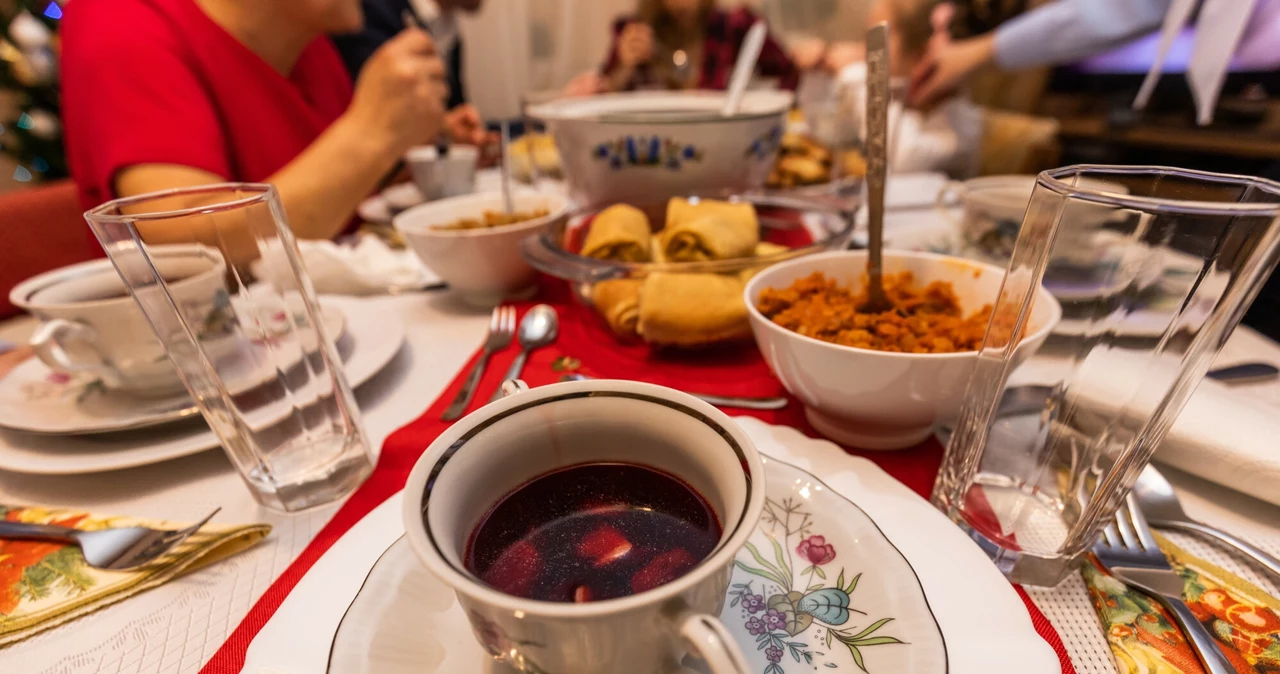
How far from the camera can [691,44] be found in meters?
3.53

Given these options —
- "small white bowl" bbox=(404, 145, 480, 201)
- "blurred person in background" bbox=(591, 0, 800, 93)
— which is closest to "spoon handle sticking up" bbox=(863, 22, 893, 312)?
"small white bowl" bbox=(404, 145, 480, 201)

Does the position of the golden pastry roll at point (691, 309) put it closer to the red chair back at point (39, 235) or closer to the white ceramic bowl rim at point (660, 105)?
the white ceramic bowl rim at point (660, 105)

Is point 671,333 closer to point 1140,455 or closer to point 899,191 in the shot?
point 1140,455

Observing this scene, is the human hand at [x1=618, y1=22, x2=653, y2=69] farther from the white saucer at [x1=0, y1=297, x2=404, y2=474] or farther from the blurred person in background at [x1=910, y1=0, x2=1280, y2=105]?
the white saucer at [x1=0, y1=297, x2=404, y2=474]

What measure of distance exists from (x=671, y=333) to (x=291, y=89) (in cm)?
123

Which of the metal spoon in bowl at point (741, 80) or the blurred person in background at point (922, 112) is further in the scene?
the blurred person in background at point (922, 112)

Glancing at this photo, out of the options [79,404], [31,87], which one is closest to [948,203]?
[79,404]

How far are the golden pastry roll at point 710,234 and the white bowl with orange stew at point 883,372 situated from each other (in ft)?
0.46

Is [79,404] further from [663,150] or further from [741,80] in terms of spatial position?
[741,80]

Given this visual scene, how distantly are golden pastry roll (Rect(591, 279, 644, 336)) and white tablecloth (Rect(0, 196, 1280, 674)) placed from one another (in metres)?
0.24

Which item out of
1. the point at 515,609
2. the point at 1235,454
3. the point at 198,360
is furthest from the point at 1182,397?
the point at 198,360

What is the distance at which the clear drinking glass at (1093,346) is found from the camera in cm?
37

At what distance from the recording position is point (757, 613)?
39 centimetres

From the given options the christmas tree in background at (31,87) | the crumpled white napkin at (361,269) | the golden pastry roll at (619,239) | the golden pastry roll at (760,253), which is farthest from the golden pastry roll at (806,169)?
the christmas tree in background at (31,87)
